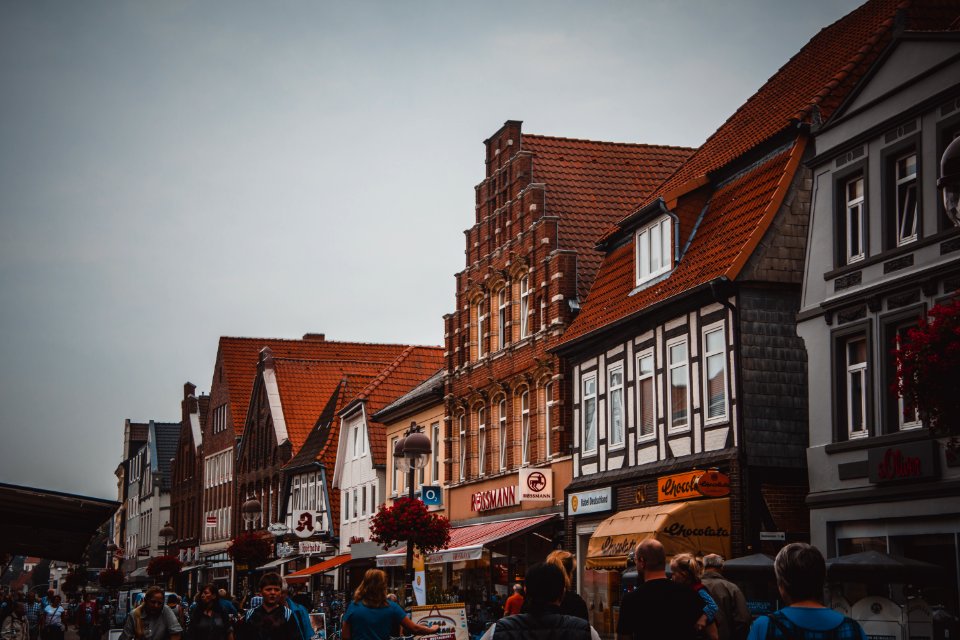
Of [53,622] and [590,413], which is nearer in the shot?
[53,622]

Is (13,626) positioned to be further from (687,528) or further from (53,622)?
(687,528)

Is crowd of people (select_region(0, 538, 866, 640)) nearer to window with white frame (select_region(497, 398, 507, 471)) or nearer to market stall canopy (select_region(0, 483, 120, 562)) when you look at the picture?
market stall canopy (select_region(0, 483, 120, 562))

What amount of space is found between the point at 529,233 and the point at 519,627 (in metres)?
29.0

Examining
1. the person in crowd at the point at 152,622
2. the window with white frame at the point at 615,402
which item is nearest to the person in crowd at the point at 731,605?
the person in crowd at the point at 152,622

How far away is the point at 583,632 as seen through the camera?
7.16 metres

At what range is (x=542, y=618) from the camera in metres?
7.10

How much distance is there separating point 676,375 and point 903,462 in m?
7.63

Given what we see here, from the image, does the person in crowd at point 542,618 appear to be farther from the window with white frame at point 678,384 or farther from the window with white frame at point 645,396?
the window with white frame at point 645,396

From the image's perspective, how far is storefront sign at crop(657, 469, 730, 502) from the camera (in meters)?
24.1

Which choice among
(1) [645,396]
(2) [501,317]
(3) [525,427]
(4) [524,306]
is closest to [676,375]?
(1) [645,396]

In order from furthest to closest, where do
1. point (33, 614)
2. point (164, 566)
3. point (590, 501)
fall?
point (164, 566)
point (33, 614)
point (590, 501)

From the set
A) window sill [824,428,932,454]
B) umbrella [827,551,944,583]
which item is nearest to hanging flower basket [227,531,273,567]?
window sill [824,428,932,454]

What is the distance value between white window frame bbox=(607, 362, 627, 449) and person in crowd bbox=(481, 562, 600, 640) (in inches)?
871

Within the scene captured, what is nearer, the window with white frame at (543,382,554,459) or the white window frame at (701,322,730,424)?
the white window frame at (701,322,730,424)
